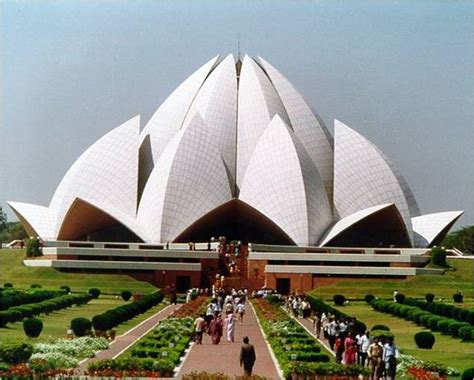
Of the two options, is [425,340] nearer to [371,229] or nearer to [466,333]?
[466,333]

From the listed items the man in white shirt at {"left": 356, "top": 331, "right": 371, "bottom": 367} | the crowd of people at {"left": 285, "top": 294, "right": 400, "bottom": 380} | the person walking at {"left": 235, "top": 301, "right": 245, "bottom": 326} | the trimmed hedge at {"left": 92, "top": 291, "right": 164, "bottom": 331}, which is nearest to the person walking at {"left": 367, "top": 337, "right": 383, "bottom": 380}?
the crowd of people at {"left": 285, "top": 294, "right": 400, "bottom": 380}

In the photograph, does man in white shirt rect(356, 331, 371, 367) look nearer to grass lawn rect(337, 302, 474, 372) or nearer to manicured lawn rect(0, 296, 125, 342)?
grass lawn rect(337, 302, 474, 372)

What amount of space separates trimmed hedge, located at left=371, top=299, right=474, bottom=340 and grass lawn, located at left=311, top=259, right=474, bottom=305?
503 cm

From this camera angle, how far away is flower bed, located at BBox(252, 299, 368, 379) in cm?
1098

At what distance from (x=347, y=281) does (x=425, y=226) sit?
8957 millimetres

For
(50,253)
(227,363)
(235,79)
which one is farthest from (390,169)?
(227,363)

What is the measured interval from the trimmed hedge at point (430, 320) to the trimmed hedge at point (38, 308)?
8487mm

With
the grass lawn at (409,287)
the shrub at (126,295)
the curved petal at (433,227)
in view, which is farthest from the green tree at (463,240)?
the shrub at (126,295)

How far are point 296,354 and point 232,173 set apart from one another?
27.7m

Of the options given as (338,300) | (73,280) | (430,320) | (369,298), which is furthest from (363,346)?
(73,280)

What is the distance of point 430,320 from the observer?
62.1 ft

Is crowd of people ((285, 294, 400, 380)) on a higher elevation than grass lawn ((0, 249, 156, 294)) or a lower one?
lower

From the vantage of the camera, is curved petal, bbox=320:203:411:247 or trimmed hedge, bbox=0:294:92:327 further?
curved petal, bbox=320:203:411:247

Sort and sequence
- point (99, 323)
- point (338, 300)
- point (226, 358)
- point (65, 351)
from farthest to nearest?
point (338, 300), point (99, 323), point (226, 358), point (65, 351)
